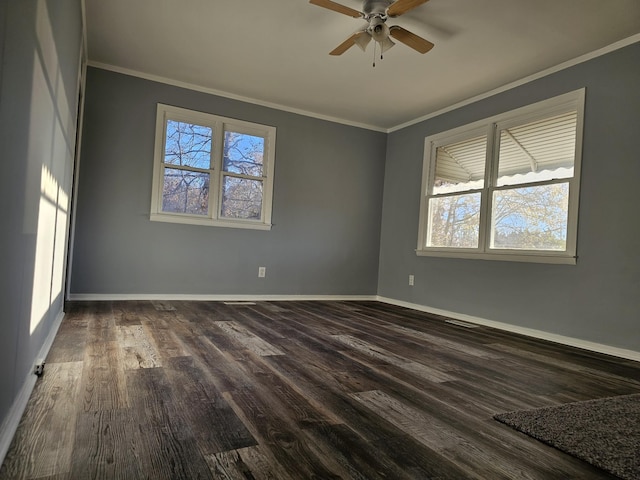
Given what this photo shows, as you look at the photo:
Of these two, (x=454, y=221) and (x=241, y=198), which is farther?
(x=241, y=198)

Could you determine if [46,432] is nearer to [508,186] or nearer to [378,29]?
[378,29]

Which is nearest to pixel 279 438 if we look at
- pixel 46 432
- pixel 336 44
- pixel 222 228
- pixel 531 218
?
pixel 46 432

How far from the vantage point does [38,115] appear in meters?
1.42

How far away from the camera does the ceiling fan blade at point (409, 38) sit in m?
2.85

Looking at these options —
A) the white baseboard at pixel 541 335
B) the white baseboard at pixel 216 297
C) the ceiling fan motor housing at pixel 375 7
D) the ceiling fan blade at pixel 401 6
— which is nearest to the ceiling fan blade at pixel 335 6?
the ceiling fan motor housing at pixel 375 7

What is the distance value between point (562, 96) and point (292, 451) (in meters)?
3.59

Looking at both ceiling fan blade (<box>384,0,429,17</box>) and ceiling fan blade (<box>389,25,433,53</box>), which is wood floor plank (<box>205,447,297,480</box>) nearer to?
ceiling fan blade (<box>384,0,429,17</box>)

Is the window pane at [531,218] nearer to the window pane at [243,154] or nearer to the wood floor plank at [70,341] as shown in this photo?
the window pane at [243,154]

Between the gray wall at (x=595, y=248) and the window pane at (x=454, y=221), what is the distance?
0.34 meters

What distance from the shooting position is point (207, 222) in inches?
177

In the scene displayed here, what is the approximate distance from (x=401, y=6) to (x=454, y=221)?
246 cm

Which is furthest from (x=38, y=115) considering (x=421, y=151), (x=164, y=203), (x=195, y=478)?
(x=421, y=151)

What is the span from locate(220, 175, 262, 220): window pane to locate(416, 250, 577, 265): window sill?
2058mm

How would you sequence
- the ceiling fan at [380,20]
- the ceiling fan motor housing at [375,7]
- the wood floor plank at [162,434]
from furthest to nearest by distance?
the ceiling fan motor housing at [375,7] → the ceiling fan at [380,20] → the wood floor plank at [162,434]
